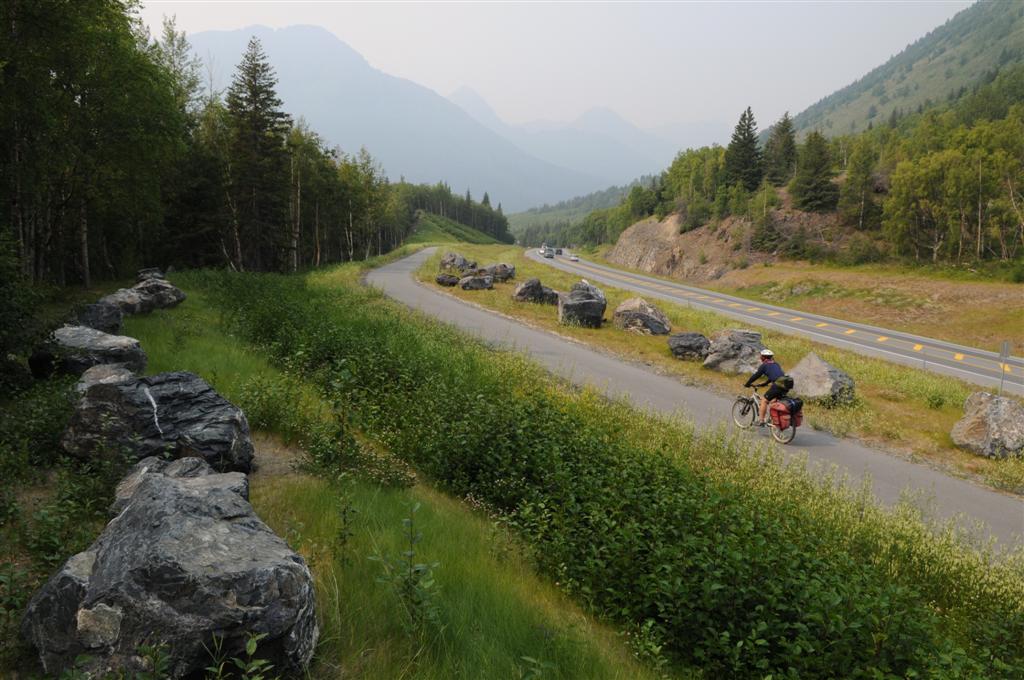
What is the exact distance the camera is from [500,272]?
4488 cm

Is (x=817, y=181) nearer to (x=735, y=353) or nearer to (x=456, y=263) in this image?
(x=456, y=263)

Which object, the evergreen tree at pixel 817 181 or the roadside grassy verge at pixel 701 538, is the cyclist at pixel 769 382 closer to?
the roadside grassy verge at pixel 701 538

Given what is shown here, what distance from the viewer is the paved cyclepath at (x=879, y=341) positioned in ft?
81.3

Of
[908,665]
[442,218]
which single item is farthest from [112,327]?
[442,218]

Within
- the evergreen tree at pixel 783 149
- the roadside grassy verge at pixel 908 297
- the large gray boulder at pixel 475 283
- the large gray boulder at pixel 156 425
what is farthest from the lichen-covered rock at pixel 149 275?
the evergreen tree at pixel 783 149

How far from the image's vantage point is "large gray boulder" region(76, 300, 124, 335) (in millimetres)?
14828

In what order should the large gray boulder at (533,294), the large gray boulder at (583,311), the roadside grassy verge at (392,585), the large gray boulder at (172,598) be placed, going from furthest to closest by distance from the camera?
the large gray boulder at (533,294) → the large gray boulder at (583,311) → the roadside grassy verge at (392,585) → the large gray boulder at (172,598)

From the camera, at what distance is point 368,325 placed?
61.1 feet

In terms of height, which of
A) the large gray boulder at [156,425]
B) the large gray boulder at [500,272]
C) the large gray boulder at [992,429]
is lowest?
the large gray boulder at [992,429]

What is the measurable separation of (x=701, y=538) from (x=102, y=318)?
55.6 ft

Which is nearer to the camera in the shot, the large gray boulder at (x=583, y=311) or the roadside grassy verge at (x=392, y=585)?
the roadside grassy verge at (x=392, y=585)

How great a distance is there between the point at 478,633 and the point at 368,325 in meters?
14.8

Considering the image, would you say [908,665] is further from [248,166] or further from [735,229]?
[735,229]

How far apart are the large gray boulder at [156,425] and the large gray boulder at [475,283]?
3124 centimetres
